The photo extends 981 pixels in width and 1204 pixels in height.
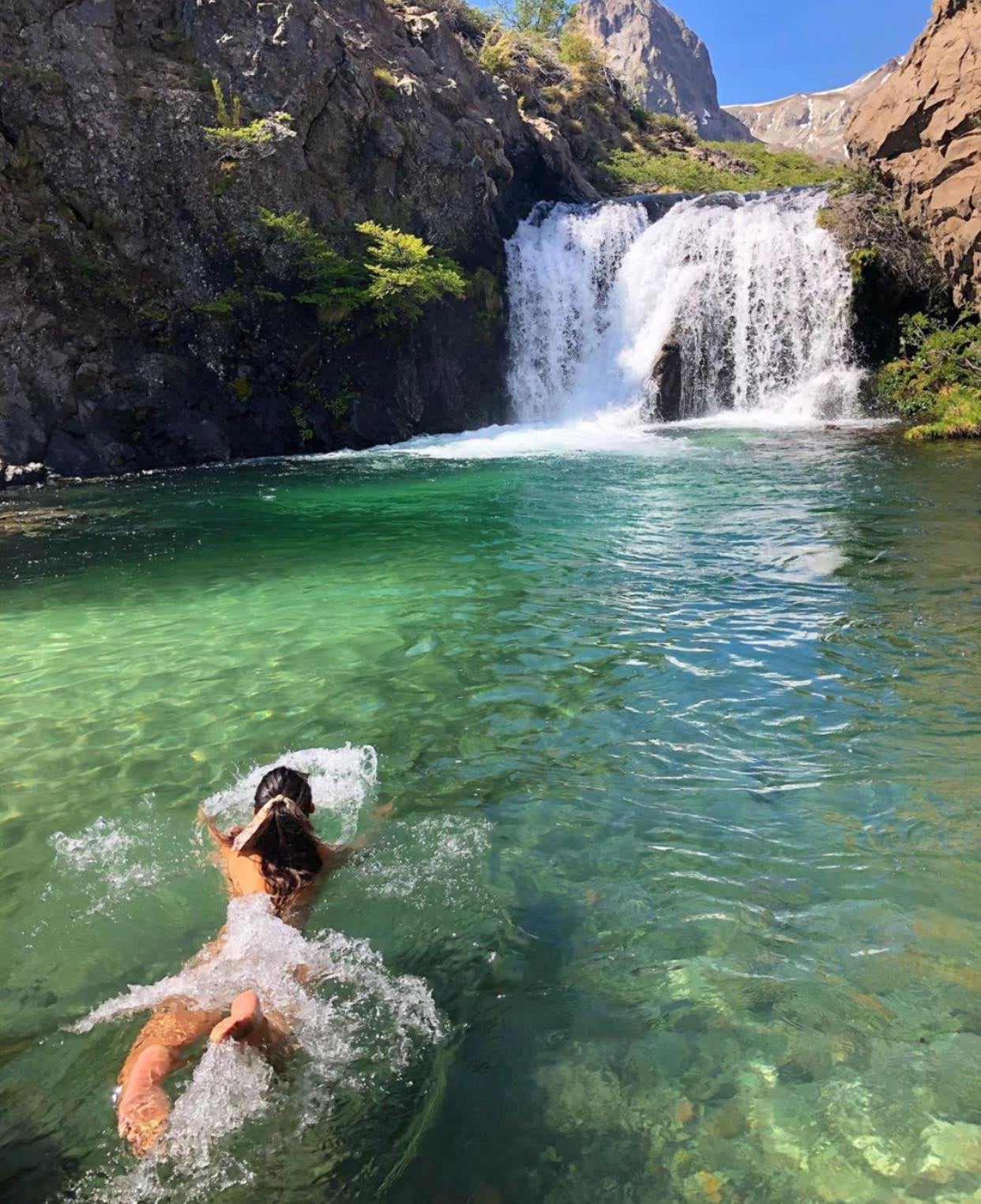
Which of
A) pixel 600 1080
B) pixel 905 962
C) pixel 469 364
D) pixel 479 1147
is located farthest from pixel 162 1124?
pixel 469 364

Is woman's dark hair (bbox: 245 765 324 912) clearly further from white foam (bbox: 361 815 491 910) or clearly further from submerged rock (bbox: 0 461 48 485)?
submerged rock (bbox: 0 461 48 485)

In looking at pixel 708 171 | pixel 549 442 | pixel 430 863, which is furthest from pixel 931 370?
pixel 430 863

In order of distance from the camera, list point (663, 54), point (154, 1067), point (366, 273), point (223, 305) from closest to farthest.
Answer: point (154, 1067)
point (223, 305)
point (366, 273)
point (663, 54)

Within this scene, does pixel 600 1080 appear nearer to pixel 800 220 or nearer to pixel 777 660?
pixel 777 660

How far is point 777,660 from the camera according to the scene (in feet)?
20.1

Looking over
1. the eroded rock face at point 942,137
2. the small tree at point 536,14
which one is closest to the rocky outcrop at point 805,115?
the small tree at point 536,14

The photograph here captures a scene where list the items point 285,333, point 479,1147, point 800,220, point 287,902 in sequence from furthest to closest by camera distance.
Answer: point 800,220
point 285,333
point 287,902
point 479,1147

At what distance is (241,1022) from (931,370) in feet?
83.0

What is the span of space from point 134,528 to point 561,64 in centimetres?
4181

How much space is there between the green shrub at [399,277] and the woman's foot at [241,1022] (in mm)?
23006

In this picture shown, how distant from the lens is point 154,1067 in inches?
105

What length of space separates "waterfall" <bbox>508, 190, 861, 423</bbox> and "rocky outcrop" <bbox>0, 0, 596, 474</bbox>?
181 cm

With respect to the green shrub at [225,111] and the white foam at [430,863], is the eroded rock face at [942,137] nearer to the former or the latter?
the green shrub at [225,111]

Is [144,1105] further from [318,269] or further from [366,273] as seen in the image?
[366,273]
